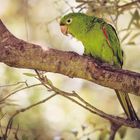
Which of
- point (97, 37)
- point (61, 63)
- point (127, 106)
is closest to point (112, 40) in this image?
point (97, 37)

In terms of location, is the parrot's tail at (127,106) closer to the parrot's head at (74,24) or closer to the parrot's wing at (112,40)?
the parrot's wing at (112,40)

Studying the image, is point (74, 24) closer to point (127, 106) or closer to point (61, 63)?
point (127, 106)

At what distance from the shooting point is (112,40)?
289cm

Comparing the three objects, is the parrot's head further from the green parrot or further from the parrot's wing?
the parrot's wing

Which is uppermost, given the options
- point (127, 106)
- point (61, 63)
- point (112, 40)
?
point (61, 63)

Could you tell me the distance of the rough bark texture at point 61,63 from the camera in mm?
1918

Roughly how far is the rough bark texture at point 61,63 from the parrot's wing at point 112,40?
900mm

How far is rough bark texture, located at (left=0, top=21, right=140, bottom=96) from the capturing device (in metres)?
1.92

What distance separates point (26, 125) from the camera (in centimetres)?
402

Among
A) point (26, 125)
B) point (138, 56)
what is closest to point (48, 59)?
point (26, 125)

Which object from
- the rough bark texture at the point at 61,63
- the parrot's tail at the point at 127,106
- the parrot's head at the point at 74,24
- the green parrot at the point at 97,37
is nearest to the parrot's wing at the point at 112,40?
the green parrot at the point at 97,37

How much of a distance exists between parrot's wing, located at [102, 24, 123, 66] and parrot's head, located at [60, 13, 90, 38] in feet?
0.44

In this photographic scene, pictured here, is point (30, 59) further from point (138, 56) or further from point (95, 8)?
point (138, 56)

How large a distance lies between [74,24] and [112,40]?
27 centimetres
